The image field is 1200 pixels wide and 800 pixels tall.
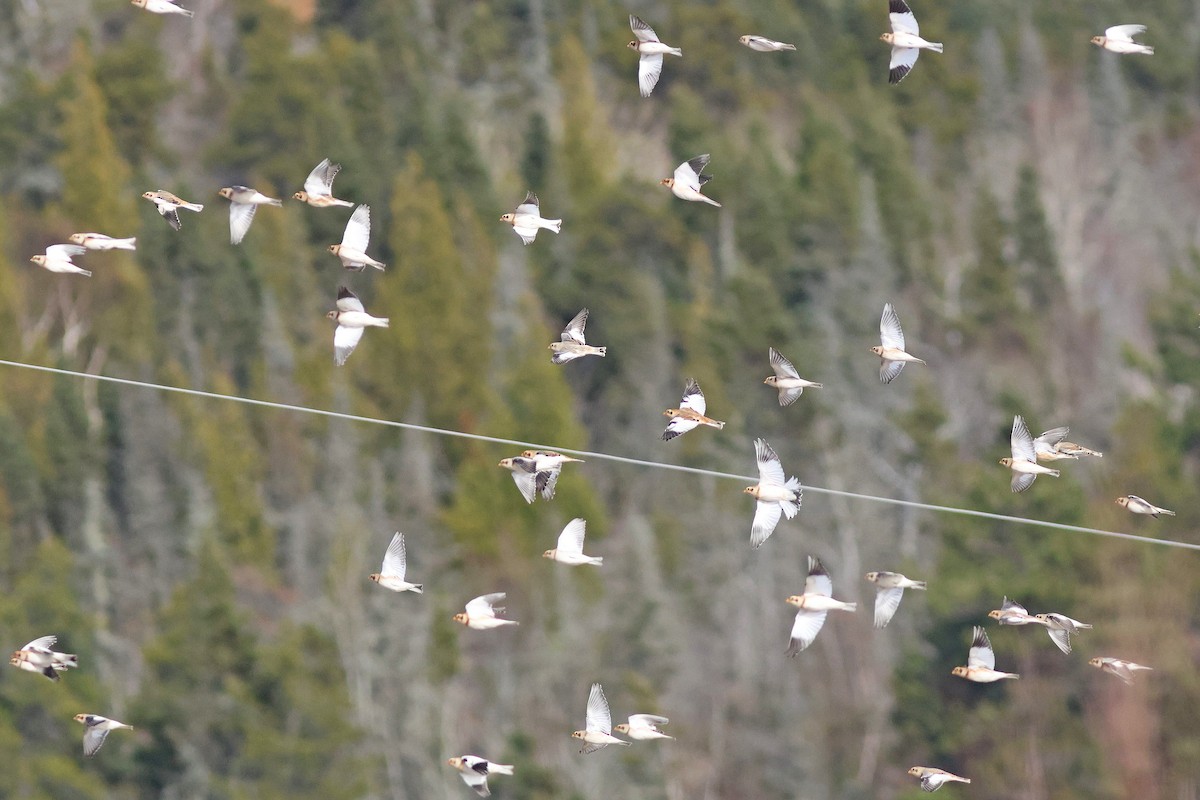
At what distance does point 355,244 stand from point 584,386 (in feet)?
30.5

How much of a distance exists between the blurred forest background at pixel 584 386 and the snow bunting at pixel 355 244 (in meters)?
8.21

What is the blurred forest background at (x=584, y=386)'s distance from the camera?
16.1m

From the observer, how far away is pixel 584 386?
17.3 m

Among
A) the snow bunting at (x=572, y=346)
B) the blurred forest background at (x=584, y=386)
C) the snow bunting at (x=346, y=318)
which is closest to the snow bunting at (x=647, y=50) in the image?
the snow bunting at (x=572, y=346)

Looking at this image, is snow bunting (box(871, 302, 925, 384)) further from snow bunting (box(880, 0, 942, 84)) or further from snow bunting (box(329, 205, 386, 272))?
snow bunting (box(329, 205, 386, 272))

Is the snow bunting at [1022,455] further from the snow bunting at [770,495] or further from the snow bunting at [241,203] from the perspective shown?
the snow bunting at [241,203]

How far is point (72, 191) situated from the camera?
651 inches

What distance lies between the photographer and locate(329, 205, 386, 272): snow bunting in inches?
300

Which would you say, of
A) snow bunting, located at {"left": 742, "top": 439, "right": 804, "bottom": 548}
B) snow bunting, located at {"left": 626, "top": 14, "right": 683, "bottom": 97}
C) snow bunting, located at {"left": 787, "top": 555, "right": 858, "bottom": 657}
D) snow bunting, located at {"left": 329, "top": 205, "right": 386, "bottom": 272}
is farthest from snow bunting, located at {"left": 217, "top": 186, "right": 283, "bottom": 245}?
snow bunting, located at {"left": 787, "top": 555, "right": 858, "bottom": 657}

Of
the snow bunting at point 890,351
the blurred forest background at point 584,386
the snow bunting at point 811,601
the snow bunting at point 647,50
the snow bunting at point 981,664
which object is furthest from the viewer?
the blurred forest background at point 584,386

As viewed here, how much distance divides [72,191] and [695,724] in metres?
6.63

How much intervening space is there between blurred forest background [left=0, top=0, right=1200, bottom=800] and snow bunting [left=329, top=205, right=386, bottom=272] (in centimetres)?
821

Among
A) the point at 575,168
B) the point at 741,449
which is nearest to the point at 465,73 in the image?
the point at 575,168

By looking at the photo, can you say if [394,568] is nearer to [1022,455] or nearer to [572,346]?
[572,346]
